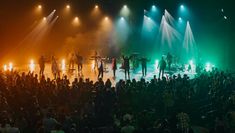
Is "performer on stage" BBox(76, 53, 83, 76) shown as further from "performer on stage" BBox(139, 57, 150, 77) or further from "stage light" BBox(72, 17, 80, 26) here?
"stage light" BBox(72, 17, 80, 26)

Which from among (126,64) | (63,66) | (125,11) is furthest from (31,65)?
(126,64)

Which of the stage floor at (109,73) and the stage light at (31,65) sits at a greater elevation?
the stage light at (31,65)

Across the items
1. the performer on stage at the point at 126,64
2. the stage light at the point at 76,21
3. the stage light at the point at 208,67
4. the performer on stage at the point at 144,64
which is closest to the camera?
the performer on stage at the point at 126,64

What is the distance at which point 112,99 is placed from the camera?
1438cm

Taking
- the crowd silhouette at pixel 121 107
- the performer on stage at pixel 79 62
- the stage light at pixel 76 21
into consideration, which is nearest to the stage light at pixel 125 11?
the stage light at pixel 76 21

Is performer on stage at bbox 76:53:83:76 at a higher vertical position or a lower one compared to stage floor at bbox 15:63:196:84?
higher

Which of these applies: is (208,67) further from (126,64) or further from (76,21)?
(76,21)

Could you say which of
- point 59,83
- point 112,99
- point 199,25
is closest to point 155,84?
point 112,99

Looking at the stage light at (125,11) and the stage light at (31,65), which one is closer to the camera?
the stage light at (31,65)

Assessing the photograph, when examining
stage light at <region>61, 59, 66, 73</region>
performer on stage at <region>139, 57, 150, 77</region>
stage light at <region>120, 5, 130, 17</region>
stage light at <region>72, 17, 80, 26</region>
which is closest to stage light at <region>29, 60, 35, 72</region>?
stage light at <region>61, 59, 66, 73</region>

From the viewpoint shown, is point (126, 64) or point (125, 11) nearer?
point (126, 64)

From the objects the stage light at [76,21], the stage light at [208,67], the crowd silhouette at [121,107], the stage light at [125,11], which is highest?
the stage light at [125,11]

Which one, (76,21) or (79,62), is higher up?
(76,21)

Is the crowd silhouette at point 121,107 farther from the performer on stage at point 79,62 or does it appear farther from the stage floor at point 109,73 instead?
the performer on stage at point 79,62
